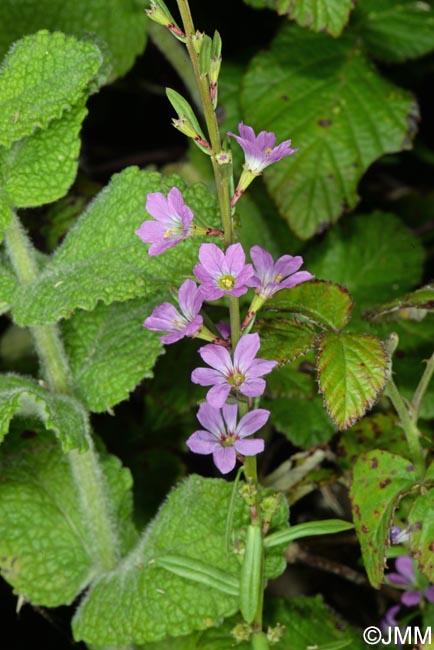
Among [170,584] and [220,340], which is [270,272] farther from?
[170,584]

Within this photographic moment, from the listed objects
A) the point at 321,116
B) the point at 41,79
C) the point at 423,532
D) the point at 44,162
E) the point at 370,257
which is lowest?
the point at 370,257

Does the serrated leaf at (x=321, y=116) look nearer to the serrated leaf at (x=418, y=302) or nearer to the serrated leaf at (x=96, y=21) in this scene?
the serrated leaf at (x=96, y=21)

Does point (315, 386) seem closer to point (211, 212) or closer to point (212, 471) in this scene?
point (212, 471)

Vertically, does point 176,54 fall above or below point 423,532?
above

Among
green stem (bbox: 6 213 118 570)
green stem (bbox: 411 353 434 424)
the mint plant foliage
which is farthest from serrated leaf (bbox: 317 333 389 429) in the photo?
green stem (bbox: 6 213 118 570)

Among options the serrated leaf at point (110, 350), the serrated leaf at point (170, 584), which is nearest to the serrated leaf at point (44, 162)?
the serrated leaf at point (110, 350)

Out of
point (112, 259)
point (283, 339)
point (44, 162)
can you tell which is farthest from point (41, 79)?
point (283, 339)
